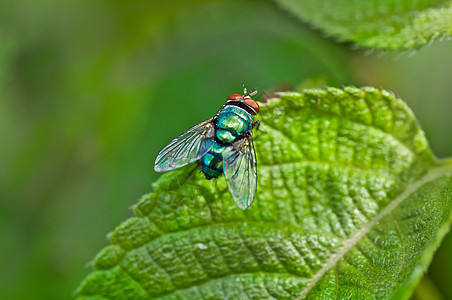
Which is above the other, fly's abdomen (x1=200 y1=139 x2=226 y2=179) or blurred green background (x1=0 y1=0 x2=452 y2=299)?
blurred green background (x1=0 y1=0 x2=452 y2=299)

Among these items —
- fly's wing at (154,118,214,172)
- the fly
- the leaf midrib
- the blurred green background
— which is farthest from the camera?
the blurred green background

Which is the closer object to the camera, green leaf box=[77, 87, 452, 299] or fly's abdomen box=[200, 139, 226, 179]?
green leaf box=[77, 87, 452, 299]

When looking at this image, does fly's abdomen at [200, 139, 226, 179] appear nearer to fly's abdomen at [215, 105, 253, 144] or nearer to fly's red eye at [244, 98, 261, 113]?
fly's abdomen at [215, 105, 253, 144]

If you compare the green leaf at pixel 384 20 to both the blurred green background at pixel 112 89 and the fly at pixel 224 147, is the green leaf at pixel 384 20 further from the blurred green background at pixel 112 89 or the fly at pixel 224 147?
the blurred green background at pixel 112 89

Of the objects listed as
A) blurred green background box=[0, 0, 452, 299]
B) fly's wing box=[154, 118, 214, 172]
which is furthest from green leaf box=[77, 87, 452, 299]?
blurred green background box=[0, 0, 452, 299]

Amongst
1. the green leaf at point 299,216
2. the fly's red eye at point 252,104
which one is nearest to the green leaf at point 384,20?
the green leaf at point 299,216

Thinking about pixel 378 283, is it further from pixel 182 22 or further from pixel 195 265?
pixel 182 22

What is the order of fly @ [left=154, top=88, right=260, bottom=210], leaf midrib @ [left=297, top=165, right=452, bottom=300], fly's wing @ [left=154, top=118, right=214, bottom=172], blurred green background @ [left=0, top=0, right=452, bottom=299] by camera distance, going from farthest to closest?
blurred green background @ [left=0, top=0, right=452, bottom=299] < fly's wing @ [left=154, top=118, right=214, bottom=172] < fly @ [left=154, top=88, right=260, bottom=210] < leaf midrib @ [left=297, top=165, right=452, bottom=300]
